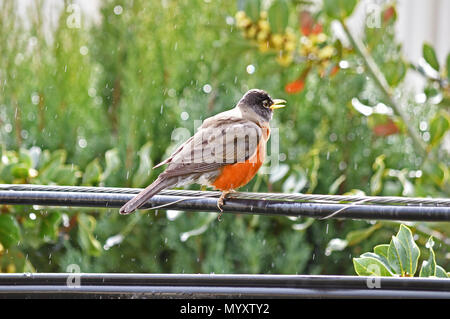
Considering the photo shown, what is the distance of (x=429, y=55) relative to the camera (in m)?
1.62

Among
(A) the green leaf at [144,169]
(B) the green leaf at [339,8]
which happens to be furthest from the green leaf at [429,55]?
(A) the green leaf at [144,169]

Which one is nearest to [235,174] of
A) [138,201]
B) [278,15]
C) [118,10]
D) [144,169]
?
[144,169]

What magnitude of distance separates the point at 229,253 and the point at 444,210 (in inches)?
39.1

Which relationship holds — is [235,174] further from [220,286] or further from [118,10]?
[118,10]

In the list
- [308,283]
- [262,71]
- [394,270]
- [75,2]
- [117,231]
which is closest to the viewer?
[308,283]

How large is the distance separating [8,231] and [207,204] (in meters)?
0.66

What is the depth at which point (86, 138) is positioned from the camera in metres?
A: 1.87

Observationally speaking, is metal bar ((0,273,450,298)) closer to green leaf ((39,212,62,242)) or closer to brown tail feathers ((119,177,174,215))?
brown tail feathers ((119,177,174,215))

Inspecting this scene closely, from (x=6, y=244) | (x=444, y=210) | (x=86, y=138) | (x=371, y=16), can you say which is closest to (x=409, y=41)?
(x=371, y=16)

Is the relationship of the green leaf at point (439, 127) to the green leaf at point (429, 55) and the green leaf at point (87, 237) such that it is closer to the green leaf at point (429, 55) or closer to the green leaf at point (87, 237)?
the green leaf at point (429, 55)

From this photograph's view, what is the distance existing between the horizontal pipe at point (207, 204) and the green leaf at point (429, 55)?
0.88 meters

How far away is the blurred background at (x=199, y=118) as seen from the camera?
1570mm

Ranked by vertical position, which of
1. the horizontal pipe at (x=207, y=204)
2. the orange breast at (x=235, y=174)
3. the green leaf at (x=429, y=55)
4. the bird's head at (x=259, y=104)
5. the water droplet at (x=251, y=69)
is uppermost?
the water droplet at (x=251, y=69)
